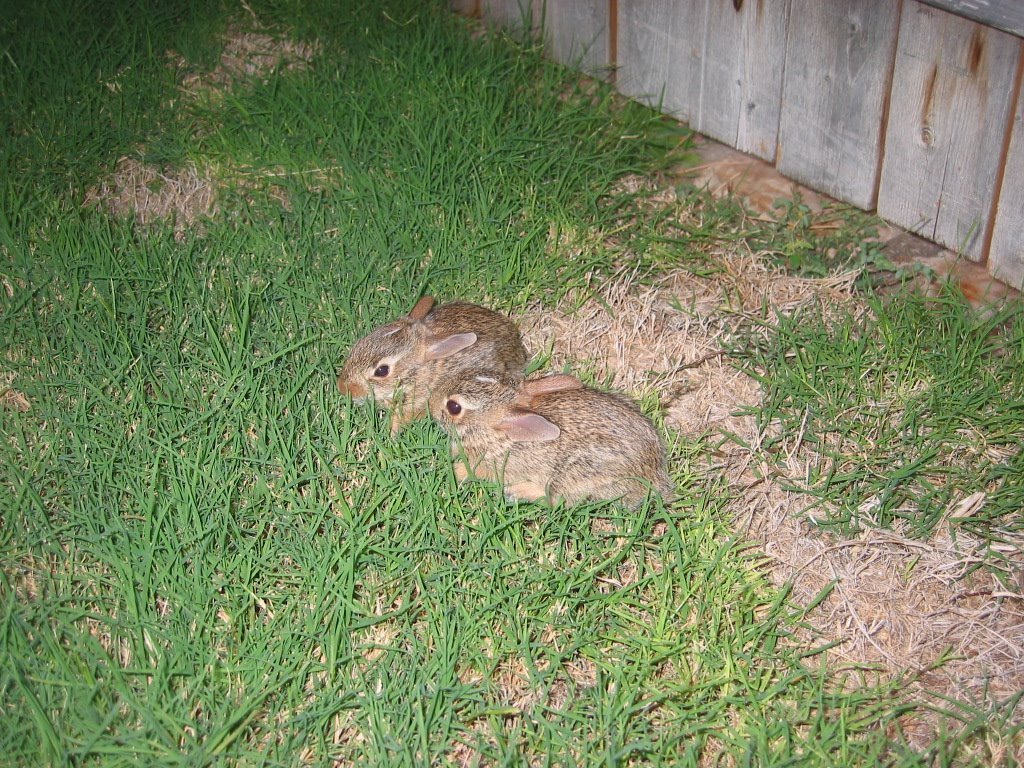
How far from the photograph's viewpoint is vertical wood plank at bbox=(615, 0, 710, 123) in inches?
223

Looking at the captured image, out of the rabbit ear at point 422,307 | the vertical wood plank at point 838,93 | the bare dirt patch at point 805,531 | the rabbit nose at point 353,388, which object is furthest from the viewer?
the vertical wood plank at point 838,93

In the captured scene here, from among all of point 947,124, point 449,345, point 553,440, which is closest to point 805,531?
point 553,440

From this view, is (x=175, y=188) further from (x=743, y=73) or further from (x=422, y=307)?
(x=743, y=73)

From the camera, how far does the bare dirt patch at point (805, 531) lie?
11.7ft

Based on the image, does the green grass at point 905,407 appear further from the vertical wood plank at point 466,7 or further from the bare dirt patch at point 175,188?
the vertical wood plank at point 466,7

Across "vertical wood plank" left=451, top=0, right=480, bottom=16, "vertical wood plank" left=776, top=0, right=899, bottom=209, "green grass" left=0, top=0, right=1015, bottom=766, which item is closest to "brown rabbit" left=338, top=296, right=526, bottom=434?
"green grass" left=0, top=0, right=1015, bottom=766

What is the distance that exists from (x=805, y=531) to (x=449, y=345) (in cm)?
147

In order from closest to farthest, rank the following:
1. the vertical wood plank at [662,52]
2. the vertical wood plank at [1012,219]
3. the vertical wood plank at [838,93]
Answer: the vertical wood plank at [1012,219] → the vertical wood plank at [838,93] → the vertical wood plank at [662,52]

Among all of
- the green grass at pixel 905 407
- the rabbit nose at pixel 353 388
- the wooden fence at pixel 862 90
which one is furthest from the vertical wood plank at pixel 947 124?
the rabbit nose at pixel 353 388

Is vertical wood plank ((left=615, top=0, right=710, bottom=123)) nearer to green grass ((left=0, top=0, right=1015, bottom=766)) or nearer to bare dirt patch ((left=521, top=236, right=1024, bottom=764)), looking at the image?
green grass ((left=0, top=0, right=1015, bottom=766))

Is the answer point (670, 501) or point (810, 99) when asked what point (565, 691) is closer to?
point (670, 501)

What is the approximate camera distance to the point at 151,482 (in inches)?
152

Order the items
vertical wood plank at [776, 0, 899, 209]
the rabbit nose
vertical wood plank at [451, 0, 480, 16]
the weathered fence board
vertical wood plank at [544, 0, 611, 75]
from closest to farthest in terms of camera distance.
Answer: the weathered fence board < the rabbit nose < vertical wood plank at [776, 0, 899, 209] < vertical wood plank at [544, 0, 611, 75] < vertical wood plank at [451, 0, 480, 16]

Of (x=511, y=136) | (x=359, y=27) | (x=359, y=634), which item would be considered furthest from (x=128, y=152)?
(x=359, y=634)
